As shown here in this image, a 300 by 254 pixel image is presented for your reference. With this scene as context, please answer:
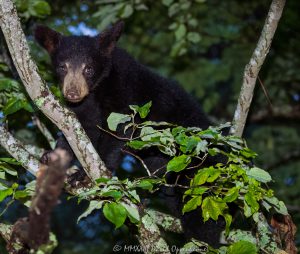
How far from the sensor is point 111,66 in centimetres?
532

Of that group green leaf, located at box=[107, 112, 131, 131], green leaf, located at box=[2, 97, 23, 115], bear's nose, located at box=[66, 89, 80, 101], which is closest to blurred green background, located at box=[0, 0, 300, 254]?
bear's nose, located at box=[66, 89, 80, 101]

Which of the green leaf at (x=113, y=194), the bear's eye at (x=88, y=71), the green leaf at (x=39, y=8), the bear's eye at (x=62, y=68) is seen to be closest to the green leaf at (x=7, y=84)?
the bear's eye at (x=62, y=68)

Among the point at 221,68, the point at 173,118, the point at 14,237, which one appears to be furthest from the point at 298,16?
the point at 14,237

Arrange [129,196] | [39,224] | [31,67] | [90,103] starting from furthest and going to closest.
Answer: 1. [90,103]
2. [31,67]
3. [129,196]
4. [39,224]

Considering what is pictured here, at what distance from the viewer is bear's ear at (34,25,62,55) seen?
17.2 ft

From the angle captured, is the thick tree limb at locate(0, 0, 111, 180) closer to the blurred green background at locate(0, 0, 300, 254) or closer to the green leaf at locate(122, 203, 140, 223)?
the green leaf at locate(122, 203, 140, 223)

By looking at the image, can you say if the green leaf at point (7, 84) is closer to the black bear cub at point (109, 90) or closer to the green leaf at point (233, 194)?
the black bear cub at point (109, 90)

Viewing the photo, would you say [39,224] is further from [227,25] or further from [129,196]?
[227,25]

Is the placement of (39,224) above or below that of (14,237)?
above

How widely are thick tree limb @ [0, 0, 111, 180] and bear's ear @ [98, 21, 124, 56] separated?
1715 mm

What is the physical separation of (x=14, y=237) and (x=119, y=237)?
3566 millimetres

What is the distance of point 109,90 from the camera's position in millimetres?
5164

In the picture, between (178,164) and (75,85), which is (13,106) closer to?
(75,85)

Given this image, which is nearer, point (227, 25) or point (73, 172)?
point (73, 172)
